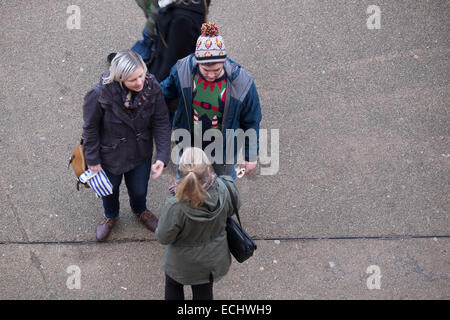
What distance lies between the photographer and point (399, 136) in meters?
4.95

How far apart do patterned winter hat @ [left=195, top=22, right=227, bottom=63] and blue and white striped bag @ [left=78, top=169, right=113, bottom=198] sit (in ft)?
3.68

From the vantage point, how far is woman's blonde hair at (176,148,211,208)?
106 inches

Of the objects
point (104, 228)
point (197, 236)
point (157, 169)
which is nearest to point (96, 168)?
point (157, 169)

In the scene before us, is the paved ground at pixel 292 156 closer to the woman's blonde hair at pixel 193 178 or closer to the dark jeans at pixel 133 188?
the dark jeans at pixel 133 188

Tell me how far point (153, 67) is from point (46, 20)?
7.79ft

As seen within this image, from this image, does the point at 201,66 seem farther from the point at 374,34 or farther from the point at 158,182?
the point at 374,34

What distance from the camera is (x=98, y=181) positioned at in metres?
3.55

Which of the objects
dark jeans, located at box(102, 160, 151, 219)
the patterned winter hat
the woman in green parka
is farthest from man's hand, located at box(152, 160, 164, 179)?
the patterned winter hat

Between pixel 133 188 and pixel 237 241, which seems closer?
pixel 237 241

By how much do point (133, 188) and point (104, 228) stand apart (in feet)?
1.80

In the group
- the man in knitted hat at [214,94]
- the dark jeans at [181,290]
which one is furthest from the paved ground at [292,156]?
the man in knitted hat at [214,94]

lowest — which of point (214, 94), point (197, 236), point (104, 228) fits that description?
point (104, 228)

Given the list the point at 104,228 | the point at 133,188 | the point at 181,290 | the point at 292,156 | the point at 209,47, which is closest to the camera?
the point at 209,47

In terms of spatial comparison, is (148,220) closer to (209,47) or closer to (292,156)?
(292,156)
